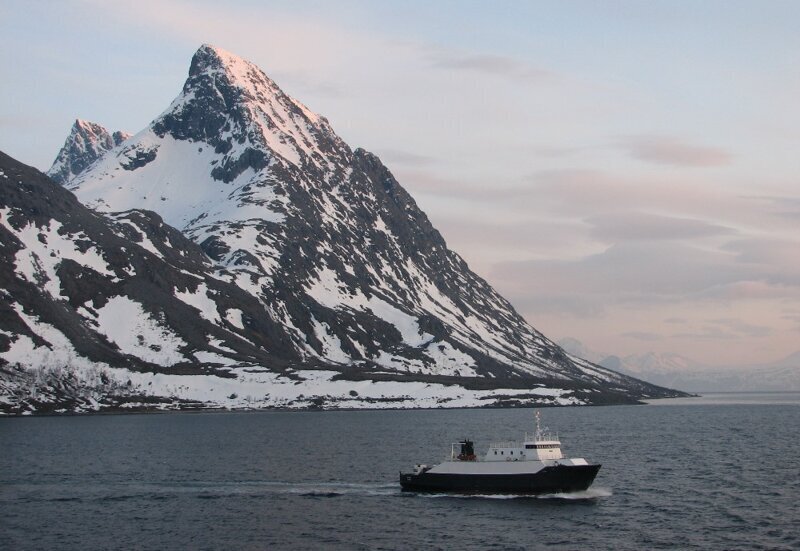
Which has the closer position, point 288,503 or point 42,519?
point 42,519

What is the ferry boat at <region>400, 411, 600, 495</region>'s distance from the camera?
115m

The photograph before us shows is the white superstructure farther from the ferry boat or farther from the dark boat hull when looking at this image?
the dark boat hull

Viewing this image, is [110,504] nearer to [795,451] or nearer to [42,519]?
[42,519]

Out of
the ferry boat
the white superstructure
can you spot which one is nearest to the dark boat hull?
the ferry boat

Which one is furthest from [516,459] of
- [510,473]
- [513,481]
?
[513,481]

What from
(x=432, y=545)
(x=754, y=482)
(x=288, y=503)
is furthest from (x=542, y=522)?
(x=754, y=482)

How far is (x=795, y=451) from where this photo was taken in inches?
6850

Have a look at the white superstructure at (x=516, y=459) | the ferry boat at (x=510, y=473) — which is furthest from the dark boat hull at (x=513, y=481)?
the white superstructure at (x=516, y=459)

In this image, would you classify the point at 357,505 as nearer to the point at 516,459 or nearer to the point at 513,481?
the point at 513,481

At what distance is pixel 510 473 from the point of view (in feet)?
382

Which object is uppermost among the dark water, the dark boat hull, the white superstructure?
the white superstructure

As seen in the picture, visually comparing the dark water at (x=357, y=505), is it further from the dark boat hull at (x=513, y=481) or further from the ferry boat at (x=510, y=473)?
the ferry boat at (x=510, y=473)

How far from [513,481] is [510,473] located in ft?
3.30

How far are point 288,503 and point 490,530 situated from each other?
92.6 ft
